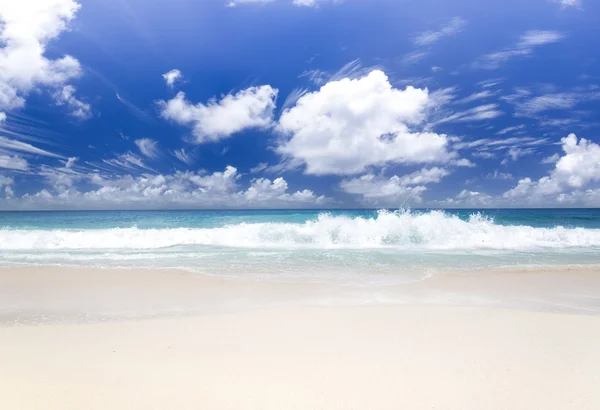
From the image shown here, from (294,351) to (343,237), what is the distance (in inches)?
548

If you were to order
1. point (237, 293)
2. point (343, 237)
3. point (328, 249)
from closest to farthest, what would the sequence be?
point (237, 293) < point (328, 249) < point (343, 237)

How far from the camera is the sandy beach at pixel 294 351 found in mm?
3146

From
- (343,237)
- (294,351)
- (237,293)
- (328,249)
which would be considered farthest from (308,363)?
(343,237)

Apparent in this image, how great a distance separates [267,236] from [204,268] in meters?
7.98

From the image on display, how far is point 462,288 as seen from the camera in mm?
7766

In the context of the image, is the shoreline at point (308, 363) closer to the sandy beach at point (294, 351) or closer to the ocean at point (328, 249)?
the sandy beach at point (294, 351)

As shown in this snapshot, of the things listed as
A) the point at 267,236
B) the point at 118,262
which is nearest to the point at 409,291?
the point at 118,262

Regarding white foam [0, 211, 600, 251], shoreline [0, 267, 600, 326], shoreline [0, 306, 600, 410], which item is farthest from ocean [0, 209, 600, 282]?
shoreline [0, 306, 600, 410]

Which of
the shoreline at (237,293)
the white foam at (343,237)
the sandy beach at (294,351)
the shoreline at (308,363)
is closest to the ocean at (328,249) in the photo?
the white foam at (343,237)

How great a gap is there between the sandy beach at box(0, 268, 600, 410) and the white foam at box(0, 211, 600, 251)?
952 centimetres

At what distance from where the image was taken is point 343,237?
17844 millimetres

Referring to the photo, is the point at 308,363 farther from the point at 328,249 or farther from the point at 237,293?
the point at 328,249

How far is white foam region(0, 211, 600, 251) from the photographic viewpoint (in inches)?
647

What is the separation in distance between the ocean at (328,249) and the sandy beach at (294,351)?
2984mm
